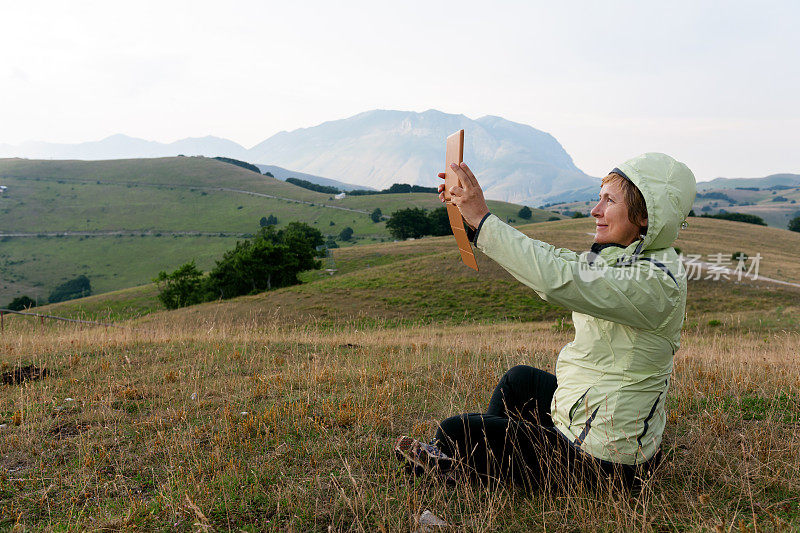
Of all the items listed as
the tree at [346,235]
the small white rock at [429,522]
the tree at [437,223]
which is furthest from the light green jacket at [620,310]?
the tree at [346,235]

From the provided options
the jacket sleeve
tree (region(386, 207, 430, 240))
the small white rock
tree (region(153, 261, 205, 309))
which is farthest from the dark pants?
tree (region(386, 207, 430, 240))

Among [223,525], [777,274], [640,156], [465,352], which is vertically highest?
[640,156]

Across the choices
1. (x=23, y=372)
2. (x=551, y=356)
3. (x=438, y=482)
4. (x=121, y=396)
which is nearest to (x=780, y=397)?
(x=551, y=356)

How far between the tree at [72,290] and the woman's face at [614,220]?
10192cm

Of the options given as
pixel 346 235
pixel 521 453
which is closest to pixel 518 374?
pixel 521 453

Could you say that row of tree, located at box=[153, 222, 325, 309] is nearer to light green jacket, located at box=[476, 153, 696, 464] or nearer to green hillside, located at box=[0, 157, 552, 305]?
green hillside, located at box=[0, 157, 552, 305]

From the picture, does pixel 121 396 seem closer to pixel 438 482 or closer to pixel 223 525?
pixel 223 525

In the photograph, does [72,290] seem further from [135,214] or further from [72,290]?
[135,214]

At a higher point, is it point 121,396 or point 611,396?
point 611,396

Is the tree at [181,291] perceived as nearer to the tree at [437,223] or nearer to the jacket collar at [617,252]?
the tree at [437,223]

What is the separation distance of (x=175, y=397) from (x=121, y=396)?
61 centimetres

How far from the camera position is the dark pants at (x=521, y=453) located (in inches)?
118

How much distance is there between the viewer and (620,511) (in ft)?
9.77

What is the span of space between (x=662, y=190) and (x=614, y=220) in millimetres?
320
